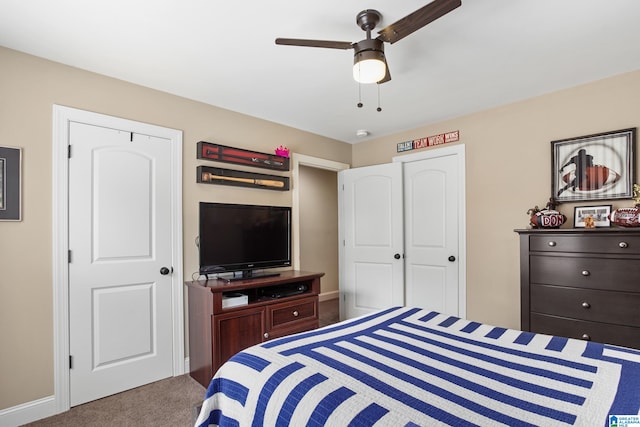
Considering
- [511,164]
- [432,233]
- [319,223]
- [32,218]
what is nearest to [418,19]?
[511,164]

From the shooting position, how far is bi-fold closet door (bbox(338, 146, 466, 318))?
3.60 metres

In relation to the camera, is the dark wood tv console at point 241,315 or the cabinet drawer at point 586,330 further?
the dark wood tv console at point 241,315

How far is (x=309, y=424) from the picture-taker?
960 millimetres

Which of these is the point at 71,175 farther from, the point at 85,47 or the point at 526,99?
the point at 526,99

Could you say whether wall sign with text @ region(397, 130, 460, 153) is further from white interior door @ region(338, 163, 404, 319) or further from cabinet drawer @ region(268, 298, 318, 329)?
cabinet drawer @ region(268, 298, 318, 329)

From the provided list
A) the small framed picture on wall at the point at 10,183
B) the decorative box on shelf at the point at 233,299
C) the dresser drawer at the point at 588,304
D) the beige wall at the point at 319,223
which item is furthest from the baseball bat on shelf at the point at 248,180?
the dresser drawer at the point at 588,304

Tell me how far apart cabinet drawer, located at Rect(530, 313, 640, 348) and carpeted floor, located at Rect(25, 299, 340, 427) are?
2.51 metres

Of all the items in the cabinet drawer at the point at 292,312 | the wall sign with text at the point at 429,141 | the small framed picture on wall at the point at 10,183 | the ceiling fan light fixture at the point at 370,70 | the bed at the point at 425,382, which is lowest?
the cabinet drawer at the point at 292,312

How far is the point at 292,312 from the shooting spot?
303 cm

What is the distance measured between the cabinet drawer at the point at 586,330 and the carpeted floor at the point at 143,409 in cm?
251

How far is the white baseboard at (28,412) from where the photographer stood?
2107mm

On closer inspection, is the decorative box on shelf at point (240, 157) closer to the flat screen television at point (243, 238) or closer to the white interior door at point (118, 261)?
the white interior door at point (118, 261)

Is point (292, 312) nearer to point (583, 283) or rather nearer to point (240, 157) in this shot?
point (240, 157)

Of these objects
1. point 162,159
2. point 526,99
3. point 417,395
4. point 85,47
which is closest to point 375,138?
point 526,99
